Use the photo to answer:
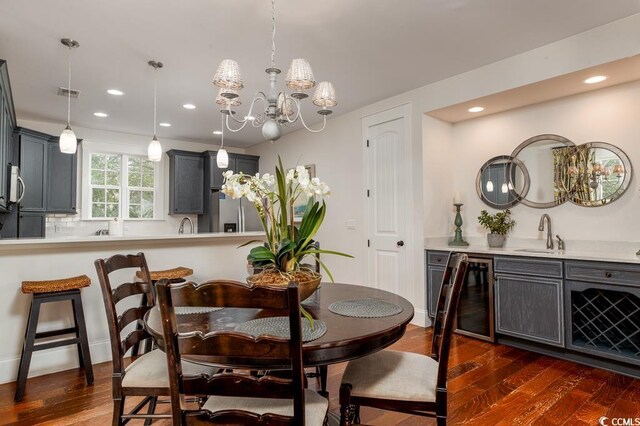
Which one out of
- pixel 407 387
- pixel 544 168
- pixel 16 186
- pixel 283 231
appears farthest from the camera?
pixel 16 186

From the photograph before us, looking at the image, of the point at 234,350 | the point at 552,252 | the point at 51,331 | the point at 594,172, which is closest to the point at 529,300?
the point at 552,252

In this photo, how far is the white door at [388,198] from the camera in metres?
4.09

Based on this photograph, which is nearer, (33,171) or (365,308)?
(365,308)

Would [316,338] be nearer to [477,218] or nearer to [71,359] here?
[71,359]

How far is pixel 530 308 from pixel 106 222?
5.78 meters

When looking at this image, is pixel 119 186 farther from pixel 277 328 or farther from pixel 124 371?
pixel 277 328

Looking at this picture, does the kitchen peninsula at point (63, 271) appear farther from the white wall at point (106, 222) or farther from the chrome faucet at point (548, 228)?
the chrome faucet at point (548, 228)

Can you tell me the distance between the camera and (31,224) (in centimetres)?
443

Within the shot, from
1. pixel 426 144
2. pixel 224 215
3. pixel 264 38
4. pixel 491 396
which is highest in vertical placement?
pixel 264 38

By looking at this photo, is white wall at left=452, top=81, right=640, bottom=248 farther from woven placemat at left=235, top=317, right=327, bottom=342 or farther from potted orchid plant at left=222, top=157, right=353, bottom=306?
woven placemat at left=235, top=317, right=327, bottom=342

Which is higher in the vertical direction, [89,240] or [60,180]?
[60,180]

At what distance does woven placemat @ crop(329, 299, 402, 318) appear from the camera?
1586mm

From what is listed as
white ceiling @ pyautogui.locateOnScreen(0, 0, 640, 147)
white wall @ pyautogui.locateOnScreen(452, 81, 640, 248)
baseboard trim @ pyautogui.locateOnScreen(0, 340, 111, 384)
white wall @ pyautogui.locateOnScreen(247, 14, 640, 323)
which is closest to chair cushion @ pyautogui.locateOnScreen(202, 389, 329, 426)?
baseboard trim @ pyautogui.locateOnScreen(0, 340, 111, 384)

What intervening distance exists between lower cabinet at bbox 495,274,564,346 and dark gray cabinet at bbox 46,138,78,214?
216 inches
